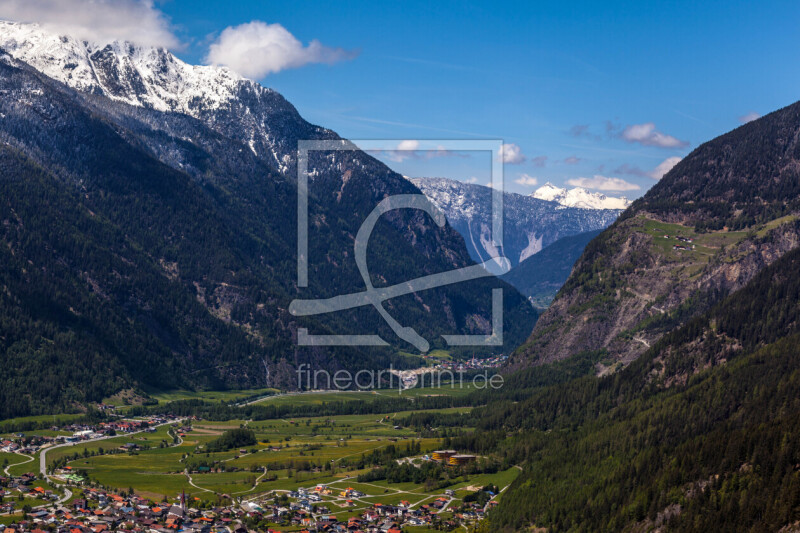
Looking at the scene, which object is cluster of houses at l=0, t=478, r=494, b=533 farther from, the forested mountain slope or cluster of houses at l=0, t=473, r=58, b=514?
the forested mountain slope

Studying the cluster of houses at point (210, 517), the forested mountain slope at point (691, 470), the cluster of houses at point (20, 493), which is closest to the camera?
the forested mountain slope at point (691, 470)

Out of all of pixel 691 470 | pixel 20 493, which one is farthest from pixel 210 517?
pixel 691 470

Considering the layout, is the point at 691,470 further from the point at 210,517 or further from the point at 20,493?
the point at 20,493

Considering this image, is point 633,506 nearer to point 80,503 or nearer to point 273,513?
point 273,513

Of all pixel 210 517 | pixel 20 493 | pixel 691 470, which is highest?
pixel 691 470

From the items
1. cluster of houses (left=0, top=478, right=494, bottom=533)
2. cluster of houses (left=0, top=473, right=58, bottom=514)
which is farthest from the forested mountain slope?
cluster of houses (left=0, top=473, right=58, bottom=514)

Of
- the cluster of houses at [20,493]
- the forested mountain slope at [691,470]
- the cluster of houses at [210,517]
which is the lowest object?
the cluster of houses at [210,517]

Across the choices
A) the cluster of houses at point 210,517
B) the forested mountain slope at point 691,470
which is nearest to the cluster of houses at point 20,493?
the cluster of houses at point 210,517

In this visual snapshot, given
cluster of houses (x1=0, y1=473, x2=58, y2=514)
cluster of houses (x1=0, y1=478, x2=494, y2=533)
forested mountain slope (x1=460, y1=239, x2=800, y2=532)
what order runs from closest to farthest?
forested mountain slope (x1=460, y1=239, x2=800, y2=532), cluster of houses (x1=0, y1=478, x2=494, y2=533), cluster of houses (x1=0, y1=473, x2=58, y2=514)

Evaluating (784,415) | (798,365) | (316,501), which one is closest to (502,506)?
(316,501)

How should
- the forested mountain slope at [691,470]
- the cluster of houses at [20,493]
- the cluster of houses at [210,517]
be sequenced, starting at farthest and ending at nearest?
the cluster of houses at [20,493] < the cluster of houses at [210,517] < the forested mountain slope at [691,470]

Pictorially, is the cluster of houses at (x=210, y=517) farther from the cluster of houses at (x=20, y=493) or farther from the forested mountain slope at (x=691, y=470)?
the forested mountain slope at (x=691, y=470)

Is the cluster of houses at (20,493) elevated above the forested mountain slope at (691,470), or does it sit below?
below
